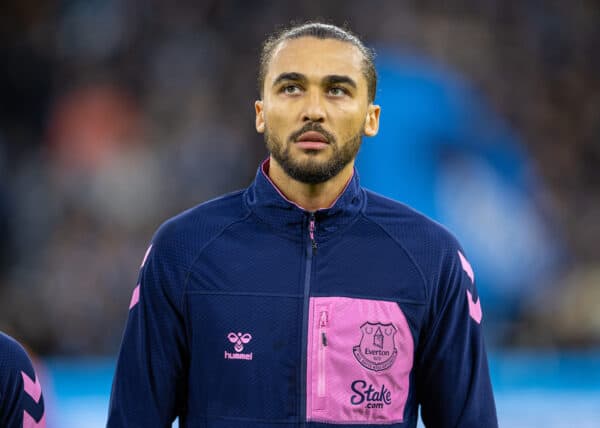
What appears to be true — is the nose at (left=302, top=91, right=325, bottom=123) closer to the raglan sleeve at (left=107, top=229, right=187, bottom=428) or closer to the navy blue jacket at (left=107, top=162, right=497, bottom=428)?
the navy blue jacket at (left=107, top=162, right=497, bottom=428)

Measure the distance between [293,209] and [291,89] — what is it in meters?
0.30

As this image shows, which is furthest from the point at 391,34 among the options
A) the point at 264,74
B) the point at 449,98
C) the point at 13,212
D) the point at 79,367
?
the point at 264,74

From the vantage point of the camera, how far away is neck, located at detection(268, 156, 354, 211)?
2.81 metres

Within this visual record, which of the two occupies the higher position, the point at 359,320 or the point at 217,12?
the point at 217,12

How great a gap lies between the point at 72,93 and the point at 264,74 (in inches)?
308

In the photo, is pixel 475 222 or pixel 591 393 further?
pixel 475 222

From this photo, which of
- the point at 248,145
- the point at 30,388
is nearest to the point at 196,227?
the point at 30,388

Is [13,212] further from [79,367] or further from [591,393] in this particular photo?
[591,393]

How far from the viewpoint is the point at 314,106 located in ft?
8.83

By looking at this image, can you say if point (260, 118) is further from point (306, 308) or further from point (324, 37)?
point (306, 308)

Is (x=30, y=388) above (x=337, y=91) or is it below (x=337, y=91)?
below

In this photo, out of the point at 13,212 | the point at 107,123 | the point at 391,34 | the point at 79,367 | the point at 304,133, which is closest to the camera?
the point at 304,133

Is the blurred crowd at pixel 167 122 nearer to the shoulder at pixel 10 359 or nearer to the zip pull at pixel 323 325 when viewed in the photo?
the shoulder at pixel 10 359

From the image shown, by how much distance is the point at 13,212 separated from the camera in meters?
9.52
